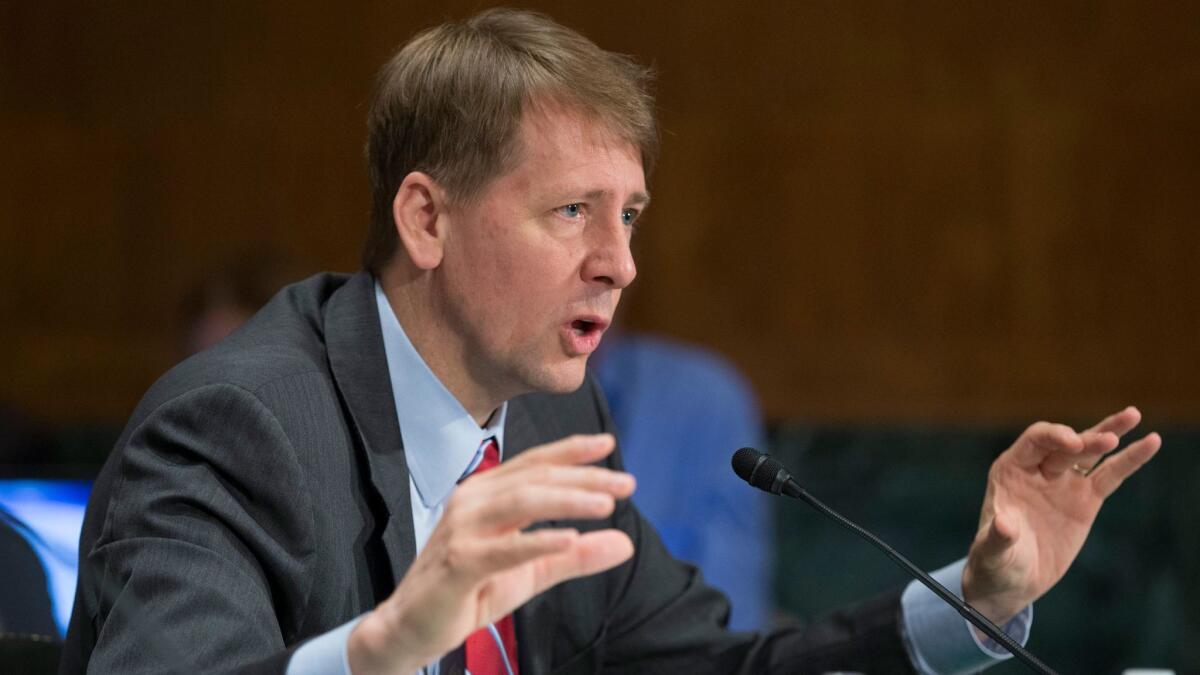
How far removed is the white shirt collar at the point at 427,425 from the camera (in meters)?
1.83

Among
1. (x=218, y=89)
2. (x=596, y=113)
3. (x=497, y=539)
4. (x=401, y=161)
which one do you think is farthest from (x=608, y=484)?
(x=218, y=89)

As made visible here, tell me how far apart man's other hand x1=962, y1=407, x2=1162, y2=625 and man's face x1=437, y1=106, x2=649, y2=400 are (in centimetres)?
51

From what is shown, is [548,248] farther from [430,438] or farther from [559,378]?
[430,438]

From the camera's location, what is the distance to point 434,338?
1.84 meters

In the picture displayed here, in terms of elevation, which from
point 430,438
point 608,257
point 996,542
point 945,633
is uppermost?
point 608,257

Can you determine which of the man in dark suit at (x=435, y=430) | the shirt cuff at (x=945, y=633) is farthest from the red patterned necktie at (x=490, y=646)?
the shirt cuff at (x=945, y=633)

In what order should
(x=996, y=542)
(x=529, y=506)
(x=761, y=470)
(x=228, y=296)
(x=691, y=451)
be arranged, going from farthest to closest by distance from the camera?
(x=691, y=451) < (x=228, y=296) < (x=996, y=542) < (x=761, y=470) < (x=529, y=506)

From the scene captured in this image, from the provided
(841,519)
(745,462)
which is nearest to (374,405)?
(745,462)

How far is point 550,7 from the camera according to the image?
4059 mm

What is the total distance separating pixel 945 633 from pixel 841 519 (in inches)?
14.3

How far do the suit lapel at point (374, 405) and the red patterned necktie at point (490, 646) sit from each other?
0.45ft

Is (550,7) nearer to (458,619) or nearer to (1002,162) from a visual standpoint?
(1002,162)

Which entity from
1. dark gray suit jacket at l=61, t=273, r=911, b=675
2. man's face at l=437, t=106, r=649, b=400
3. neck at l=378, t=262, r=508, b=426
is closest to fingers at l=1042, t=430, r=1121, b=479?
dark gray suit jacket at l=61, t=273, r=911, b=675

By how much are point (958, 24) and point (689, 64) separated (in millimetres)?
683
